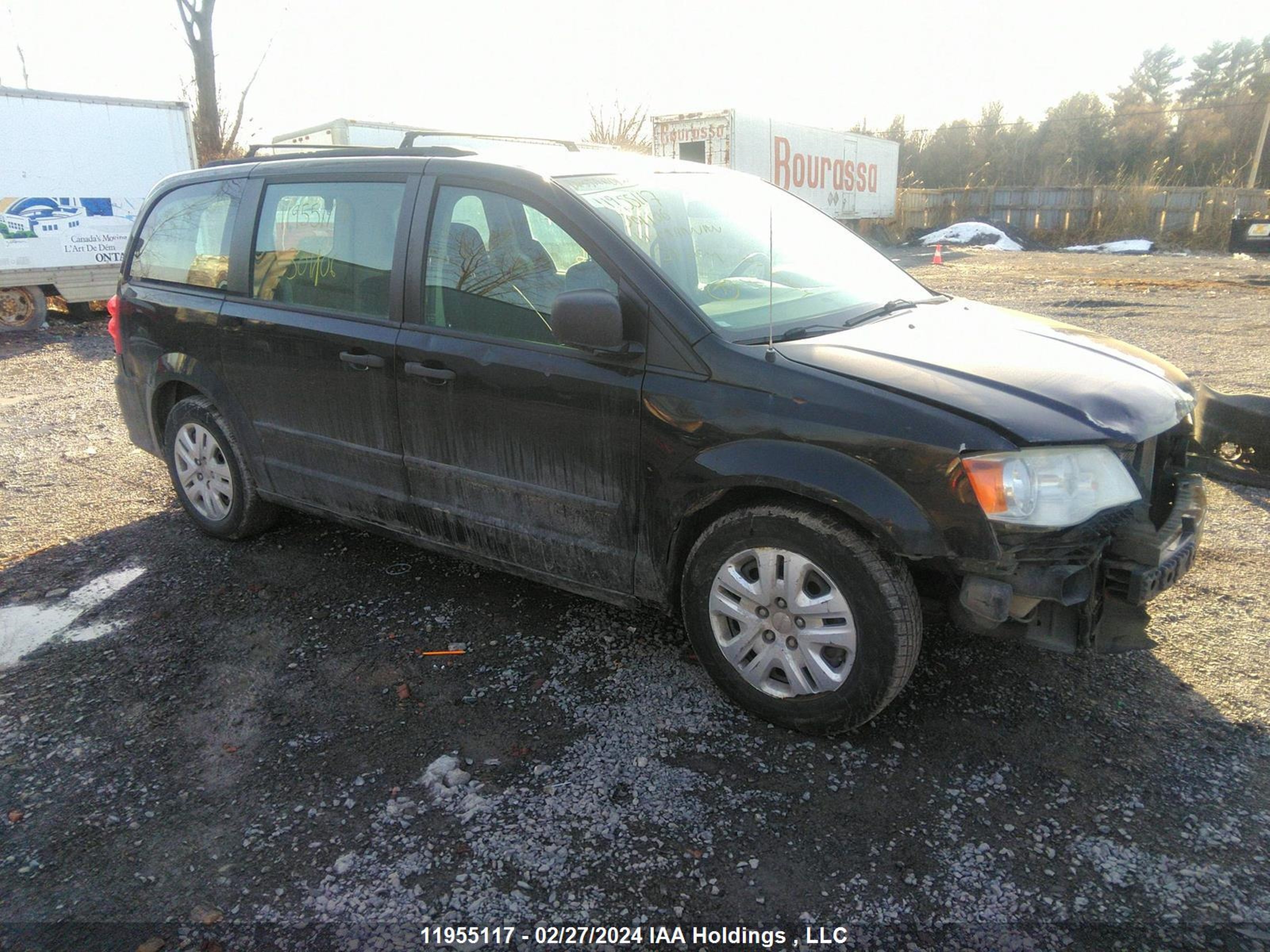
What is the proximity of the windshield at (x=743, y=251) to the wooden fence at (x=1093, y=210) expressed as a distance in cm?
2916

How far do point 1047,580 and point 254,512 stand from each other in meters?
3.79

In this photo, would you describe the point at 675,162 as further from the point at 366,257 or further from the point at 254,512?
the point at 254,512

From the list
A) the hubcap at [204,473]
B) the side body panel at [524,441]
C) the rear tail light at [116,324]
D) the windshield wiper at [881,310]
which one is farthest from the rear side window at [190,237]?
the windshield wiper at [881,310]

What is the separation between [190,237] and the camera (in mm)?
4496

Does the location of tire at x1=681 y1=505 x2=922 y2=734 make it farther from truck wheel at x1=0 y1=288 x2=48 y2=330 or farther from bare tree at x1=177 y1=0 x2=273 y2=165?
bare tree at x1=177 y1=0 x2=273 y2=165

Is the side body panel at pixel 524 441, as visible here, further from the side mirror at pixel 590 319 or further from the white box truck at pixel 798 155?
the white box truck at pixel 798 155

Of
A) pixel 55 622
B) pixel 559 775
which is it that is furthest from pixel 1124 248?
pixel 55 622

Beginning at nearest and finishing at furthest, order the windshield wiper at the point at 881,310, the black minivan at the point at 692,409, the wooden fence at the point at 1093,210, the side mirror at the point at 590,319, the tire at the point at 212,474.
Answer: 1. the black minivan at the point at 692,409
2. the side mirror at the point at 590,319
3. the windshield wiper at the point at 881,310
4. the tire at the point at 212,474
5. the wooden fence at the point at 1093,210

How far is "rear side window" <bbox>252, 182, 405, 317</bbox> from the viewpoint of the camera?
3.65 meters

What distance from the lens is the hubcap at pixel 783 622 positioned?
2.80m

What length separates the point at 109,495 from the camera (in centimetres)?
561

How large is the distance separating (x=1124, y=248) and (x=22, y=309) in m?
28.1

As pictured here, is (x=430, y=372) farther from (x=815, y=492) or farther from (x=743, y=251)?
(x=815, y=492)

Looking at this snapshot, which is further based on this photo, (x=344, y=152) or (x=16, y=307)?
(x=16, y=307)
